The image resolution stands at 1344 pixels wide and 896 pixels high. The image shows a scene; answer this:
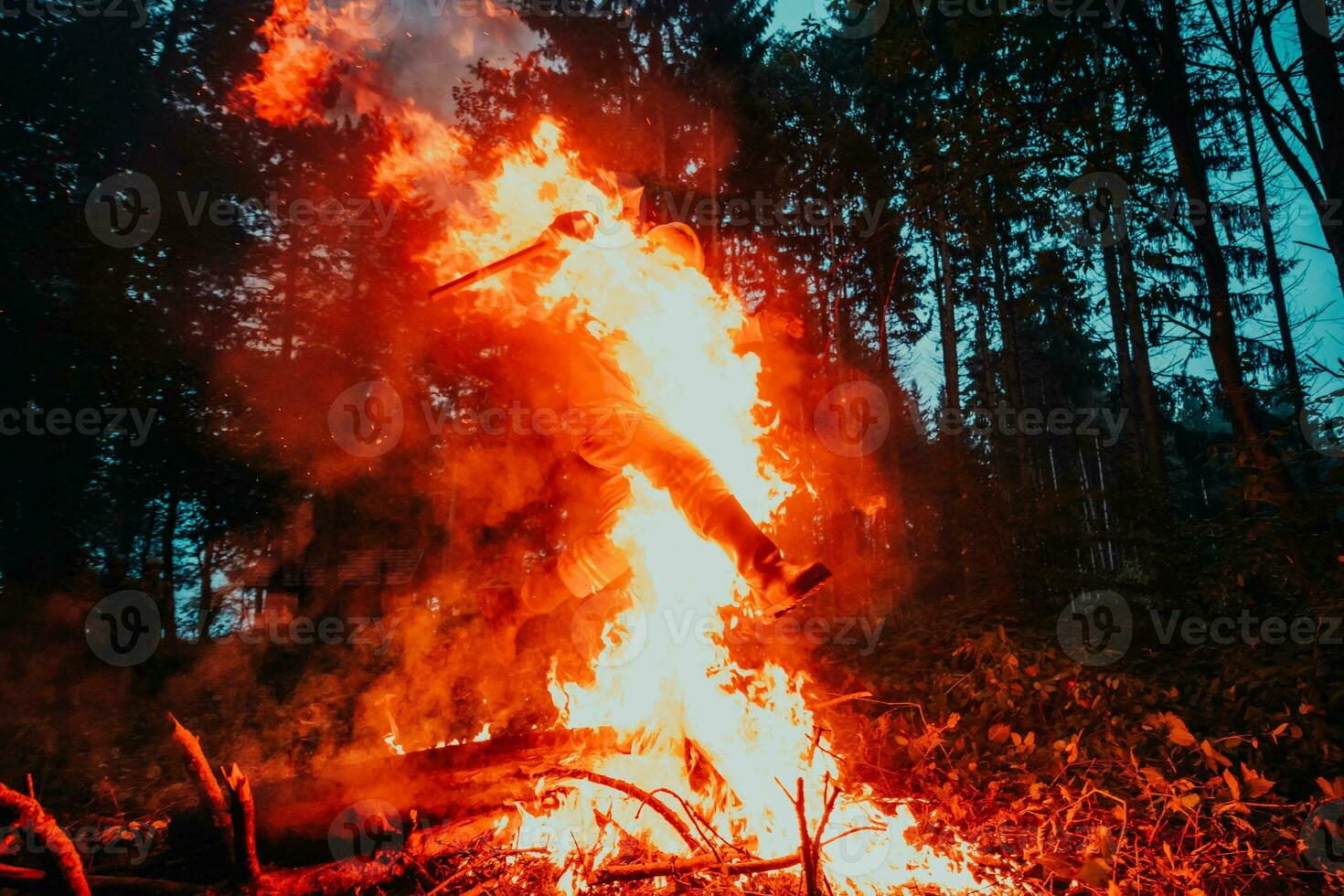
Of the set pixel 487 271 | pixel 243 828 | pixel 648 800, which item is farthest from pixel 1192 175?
pixel 243 828

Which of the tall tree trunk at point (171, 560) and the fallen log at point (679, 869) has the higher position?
the tall tree trunk at point (171, 560)

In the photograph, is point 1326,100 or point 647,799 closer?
point 647,799

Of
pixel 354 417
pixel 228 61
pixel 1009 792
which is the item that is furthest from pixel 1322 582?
pixel 228 61

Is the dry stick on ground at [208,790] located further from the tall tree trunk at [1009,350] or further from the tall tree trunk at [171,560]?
the tall tree trunk at [1009,350]

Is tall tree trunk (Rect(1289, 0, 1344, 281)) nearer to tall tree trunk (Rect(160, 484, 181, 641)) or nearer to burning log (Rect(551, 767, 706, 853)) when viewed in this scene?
burning log (Rect(551, 767, 706, 853))

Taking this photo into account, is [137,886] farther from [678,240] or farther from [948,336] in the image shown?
[948,336]

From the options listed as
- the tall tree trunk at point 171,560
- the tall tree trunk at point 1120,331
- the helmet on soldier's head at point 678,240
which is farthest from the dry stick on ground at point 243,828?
the tall tree trunk at point 1120,331

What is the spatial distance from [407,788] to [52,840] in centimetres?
137

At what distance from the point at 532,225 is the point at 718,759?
4.48 meters

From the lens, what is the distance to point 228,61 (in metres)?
10.5

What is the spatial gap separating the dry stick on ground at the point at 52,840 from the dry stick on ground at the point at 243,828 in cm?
49

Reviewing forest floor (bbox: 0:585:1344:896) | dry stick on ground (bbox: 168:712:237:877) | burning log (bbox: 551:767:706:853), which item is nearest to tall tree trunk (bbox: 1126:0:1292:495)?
forest floor (bbox: 0:585:1344:896)

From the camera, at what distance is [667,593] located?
4672 millimetres

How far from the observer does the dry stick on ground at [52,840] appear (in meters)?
2.33
